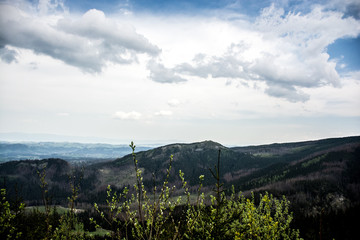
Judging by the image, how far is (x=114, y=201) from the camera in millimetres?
6672

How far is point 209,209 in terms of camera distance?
6.63 meters

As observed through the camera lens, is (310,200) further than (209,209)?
Yes

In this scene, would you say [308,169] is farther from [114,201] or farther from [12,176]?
[12,176]

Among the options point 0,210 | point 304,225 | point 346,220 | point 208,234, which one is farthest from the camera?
point 346,220

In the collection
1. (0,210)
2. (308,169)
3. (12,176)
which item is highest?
(0,210)

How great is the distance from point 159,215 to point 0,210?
30.6 ft

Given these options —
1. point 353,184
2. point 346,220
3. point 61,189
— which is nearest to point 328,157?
point 353,184

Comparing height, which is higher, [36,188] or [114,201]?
[114,201]

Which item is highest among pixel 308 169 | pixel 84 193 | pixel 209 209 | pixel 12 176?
pixel 209 209

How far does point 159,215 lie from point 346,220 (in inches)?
2676

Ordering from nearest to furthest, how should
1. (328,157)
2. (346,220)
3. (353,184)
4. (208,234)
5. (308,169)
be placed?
(208,234), (346,220), (353,184), (308,169), (328,157)

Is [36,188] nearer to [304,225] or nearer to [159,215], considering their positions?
[304,225]

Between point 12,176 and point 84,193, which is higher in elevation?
point 12,176

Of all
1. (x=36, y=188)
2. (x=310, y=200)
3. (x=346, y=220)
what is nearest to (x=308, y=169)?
(x=310, y=200)
